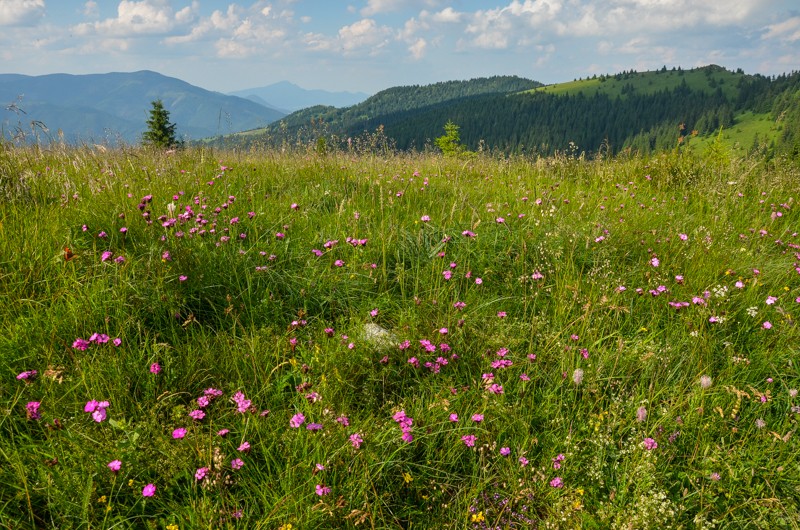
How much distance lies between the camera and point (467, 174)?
24.2 feet

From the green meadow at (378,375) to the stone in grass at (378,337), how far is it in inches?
0.6

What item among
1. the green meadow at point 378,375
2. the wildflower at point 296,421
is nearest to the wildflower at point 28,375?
the green meadow at point 378,375

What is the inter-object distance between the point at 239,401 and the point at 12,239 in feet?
8.55

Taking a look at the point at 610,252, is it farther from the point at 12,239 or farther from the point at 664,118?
the point at 664,118

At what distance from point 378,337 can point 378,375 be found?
0.33m

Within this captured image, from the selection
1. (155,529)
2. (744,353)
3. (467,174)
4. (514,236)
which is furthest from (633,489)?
(467,174)

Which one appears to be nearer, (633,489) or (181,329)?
(633,489)

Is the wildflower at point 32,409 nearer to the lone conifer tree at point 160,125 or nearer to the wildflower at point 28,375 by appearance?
the wildflower at point 28,375

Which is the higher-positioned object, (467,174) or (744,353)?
(467,174)

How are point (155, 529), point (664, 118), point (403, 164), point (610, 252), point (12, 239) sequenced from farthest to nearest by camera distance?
1. point (664, 118)
2. point (403, 164)
3. point (610, 252)
4. point (12, 239)
5. point (155, 529)

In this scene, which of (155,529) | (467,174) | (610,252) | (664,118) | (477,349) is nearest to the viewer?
(155,529)

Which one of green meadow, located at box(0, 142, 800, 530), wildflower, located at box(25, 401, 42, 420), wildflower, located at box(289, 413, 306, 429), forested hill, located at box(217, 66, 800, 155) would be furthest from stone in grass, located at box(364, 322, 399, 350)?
forested hill, located at box(217, 66, 800, 155)

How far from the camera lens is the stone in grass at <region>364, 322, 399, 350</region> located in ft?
9.00

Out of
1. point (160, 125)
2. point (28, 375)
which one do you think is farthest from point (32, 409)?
point (160, 125)
